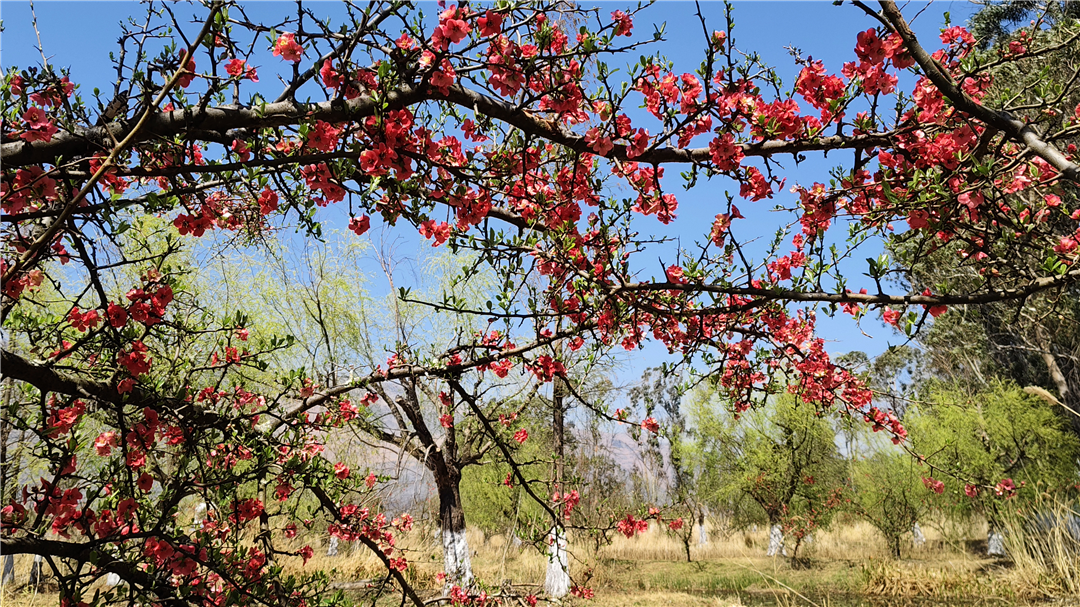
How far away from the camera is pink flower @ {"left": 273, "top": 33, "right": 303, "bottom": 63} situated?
2.01 metres

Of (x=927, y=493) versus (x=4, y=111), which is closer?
(x=4, y=111)

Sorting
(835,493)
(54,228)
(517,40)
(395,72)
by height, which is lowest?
(835,493)

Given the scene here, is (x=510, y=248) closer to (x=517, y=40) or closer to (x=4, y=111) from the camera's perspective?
(x=517, y=40)

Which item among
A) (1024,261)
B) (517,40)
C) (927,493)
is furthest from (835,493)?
(517,40)

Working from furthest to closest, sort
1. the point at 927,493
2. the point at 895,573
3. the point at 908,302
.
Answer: the point at 927,493 → the point at 895,573 → the point at 908,302

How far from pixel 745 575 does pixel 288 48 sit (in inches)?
598

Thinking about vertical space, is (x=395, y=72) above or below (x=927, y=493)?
above

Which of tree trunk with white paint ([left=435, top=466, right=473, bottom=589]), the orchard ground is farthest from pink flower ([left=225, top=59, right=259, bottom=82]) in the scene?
tree trunk with white paint ([left=435, top=466, right=473, bottom=589])

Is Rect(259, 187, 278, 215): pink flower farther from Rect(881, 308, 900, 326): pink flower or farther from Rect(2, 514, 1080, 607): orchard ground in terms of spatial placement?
Rect(2, 514, 1080, 607): orchard ground

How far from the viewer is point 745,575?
14047mm

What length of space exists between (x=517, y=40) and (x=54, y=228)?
5.54ft

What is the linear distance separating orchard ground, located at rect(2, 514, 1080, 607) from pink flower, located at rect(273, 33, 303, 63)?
4350 mm

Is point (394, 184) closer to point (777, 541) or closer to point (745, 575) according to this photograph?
point (745, 575)

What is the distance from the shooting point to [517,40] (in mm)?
2281
